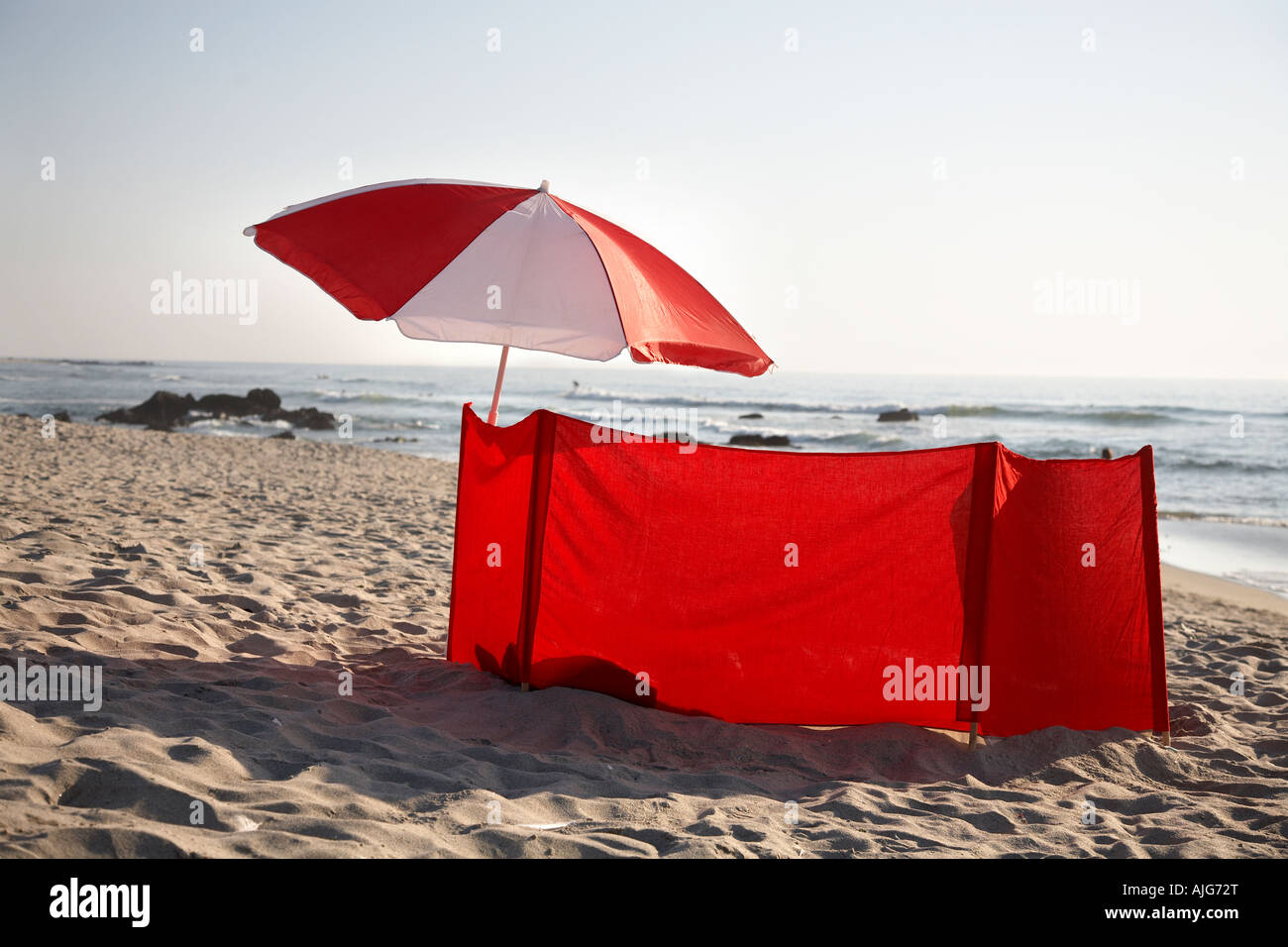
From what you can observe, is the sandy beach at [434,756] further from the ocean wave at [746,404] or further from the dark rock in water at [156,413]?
the ocean wave at [746,404]

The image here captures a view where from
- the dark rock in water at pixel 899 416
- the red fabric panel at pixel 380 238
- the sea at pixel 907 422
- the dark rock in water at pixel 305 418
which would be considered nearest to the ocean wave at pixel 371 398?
the sea at pixel 907 422

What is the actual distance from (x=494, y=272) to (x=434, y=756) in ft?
6.94

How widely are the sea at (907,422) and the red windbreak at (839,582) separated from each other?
4.62 meters

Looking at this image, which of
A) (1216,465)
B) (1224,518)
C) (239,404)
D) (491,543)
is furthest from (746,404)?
(491,543)

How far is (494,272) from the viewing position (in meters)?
4.27

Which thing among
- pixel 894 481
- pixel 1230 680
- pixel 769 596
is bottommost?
pixel 1230 680

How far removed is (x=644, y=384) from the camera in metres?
57.2

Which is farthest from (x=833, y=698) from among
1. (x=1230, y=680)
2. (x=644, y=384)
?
(x=644, y=384)

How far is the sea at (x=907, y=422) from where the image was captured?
15836mm

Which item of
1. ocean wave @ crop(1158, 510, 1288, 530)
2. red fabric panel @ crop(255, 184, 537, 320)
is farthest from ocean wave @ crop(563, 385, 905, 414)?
red fabric panel @ crop(255, 184, 537, 320)

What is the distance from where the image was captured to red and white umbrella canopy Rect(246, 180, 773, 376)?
A: 411cm

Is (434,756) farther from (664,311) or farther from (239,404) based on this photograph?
(239,404)
